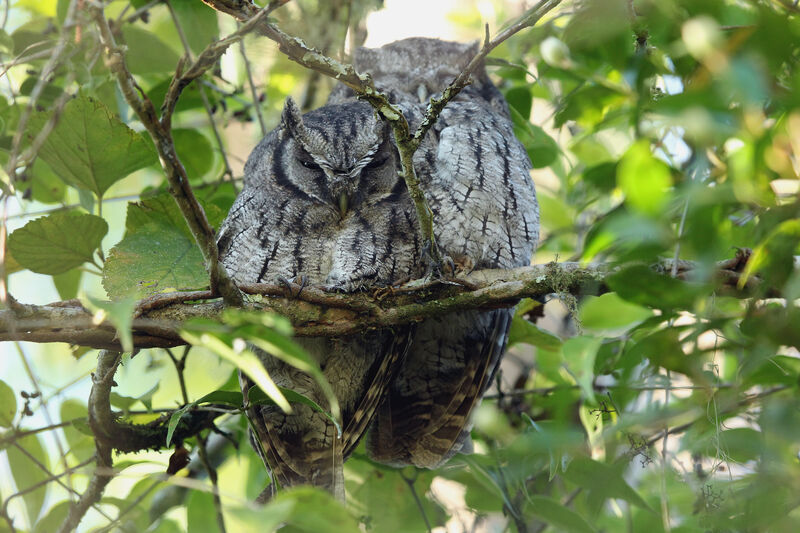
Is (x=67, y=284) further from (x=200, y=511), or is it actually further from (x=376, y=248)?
(x=376, y=248)

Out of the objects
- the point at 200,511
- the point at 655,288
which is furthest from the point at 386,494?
the point at 655,288

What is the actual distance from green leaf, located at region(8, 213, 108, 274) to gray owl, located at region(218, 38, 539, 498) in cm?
39

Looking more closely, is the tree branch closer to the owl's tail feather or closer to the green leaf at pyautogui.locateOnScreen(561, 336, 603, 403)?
the green leaf at pyautogui.locateOnScreen(561, 336, 603, 403)

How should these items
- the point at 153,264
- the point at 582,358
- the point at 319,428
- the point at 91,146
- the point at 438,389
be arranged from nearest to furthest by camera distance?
1. the point at 582,358
2. the point at 153,264
3. the point at 91,146
4. the point at 319,428
5. the point at 438,389

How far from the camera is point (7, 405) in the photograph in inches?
81.4

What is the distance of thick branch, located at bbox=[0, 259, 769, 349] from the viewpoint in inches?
57.2

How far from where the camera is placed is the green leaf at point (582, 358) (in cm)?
96

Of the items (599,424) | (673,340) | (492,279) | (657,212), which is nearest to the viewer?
(657,212)

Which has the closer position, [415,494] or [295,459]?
[295,459]

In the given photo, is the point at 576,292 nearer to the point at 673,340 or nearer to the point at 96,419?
the point at 673,340

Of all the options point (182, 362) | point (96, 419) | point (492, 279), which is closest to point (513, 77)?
point (492, 279)

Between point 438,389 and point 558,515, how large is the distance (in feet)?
2.21

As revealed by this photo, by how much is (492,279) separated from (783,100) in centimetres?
96

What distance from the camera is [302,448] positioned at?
224 centimetres
